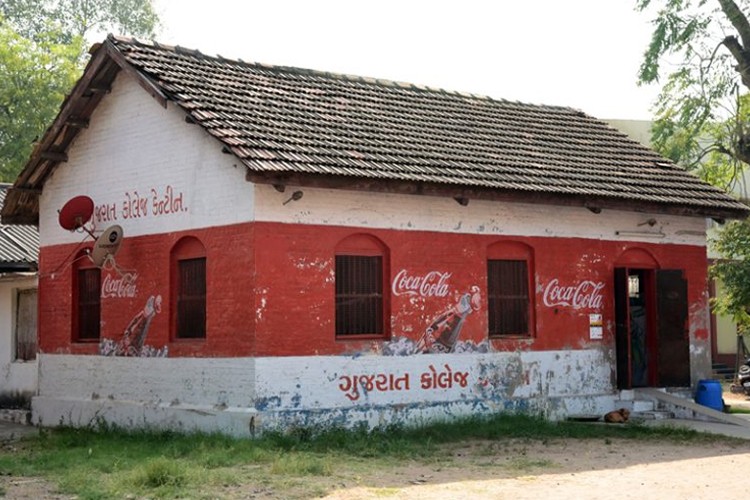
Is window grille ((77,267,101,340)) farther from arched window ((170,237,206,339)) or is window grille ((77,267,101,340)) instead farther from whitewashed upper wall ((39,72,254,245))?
arched window ((170,237,206,339))

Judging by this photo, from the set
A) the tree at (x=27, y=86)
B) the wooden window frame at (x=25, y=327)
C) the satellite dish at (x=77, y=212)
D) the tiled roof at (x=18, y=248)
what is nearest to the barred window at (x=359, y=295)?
the satellite dish at (x=77, y=212)

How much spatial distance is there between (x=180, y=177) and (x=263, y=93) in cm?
207

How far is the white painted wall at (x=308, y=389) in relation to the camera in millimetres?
15422

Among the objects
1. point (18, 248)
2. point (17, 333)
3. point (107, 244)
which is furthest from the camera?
point (18, 248)

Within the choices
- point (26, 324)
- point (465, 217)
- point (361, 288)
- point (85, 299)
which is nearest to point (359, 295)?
point (361, 288)

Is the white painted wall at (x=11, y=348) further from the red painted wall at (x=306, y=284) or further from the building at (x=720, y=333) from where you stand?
the building at (x=720, y=333)

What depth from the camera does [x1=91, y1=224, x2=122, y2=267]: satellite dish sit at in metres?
17.6

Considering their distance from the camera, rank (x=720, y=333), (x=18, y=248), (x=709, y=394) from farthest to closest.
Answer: (x=720, y=333), (x=18, y=248), (x=709, y=394)

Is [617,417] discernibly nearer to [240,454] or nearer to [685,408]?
[685,408]

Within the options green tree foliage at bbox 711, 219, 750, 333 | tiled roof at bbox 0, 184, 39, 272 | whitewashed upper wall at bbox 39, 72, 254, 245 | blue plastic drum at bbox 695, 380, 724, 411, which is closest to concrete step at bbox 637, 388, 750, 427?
blue plastic drum at bbox 695, 380, 724, 411

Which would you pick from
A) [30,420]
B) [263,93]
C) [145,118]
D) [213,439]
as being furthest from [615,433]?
A: [30,420]

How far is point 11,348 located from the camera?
2173 cm

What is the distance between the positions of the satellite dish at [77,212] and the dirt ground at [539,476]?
6.41 m

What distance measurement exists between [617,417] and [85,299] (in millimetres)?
9482
